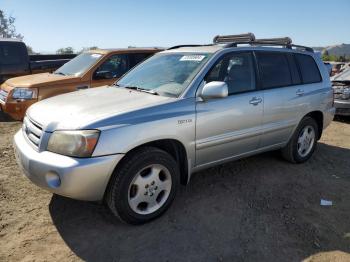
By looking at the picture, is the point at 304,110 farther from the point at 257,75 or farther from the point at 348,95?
the point at 348,95

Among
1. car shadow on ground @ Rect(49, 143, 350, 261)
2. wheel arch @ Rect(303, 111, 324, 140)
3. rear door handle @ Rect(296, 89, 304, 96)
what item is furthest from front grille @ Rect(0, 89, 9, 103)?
wheel arch @ Rect(303, 111, 324, 140)

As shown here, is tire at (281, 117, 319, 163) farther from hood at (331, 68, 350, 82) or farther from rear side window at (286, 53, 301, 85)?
hood at (331, 68, 350, 82)

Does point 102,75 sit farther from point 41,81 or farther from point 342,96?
point 342,96

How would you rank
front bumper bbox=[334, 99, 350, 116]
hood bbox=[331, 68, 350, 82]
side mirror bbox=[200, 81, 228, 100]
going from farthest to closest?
hood bbox=[331, 68, 350, 82]
front bumper bbox=[334, 99, 350, 116]
side mirror bbox=[200, 81, 228, 100]

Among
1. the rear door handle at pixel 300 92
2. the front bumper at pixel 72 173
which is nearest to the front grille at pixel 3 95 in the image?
the front bumper at pixel 72 173

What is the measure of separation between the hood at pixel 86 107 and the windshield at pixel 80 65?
3.00 m

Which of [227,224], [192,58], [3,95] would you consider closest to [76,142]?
[227,224]

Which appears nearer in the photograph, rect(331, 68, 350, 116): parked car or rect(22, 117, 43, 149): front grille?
rect(22, 117, 43, 149): front grille

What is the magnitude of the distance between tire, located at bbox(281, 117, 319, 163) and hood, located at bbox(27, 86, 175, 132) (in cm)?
238

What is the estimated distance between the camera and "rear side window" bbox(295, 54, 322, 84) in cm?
507

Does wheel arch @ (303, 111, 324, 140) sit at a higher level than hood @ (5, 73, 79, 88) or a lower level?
lower

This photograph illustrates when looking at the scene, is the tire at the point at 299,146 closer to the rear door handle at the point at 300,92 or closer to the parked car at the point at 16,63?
the rear door handle at the point at 300,92

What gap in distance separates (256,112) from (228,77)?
1.89 feet

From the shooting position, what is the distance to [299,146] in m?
5.23
